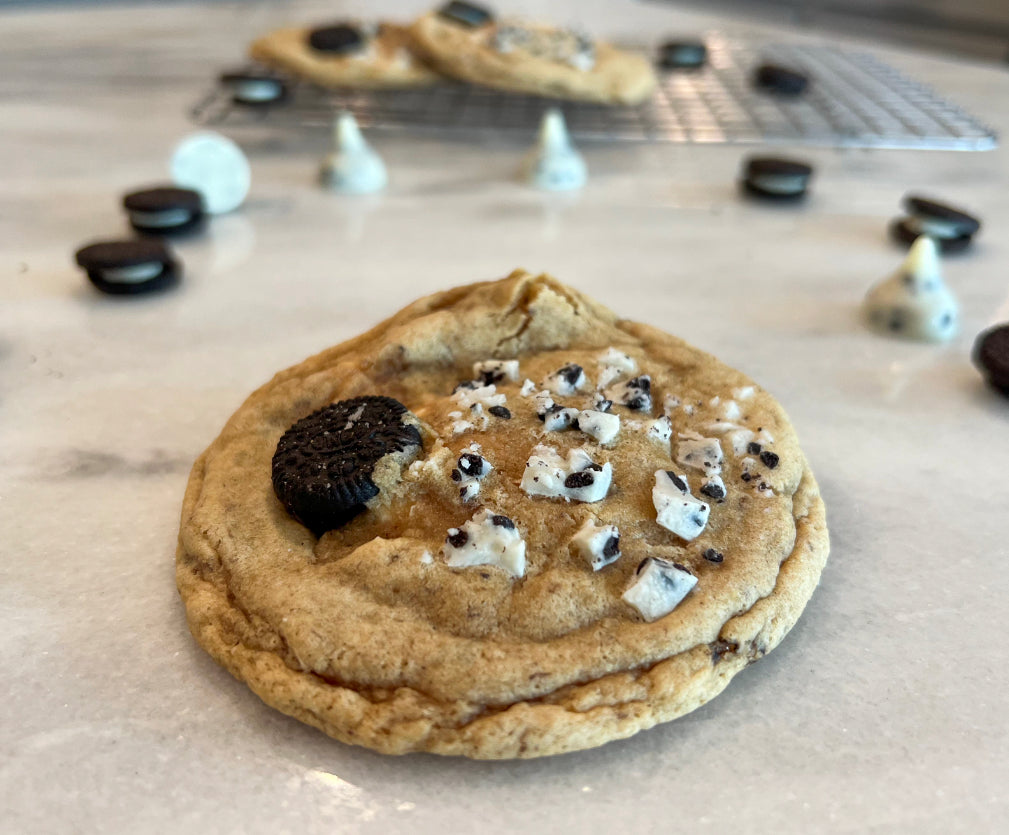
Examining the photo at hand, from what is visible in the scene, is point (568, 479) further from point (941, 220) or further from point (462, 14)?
point (462, 14)

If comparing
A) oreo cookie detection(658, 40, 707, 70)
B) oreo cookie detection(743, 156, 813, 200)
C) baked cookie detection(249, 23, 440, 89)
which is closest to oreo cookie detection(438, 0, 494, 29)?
baked cookie detection(249, 23, 440, 89)

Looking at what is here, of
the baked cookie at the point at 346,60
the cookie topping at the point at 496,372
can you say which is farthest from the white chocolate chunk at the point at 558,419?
the baked cookie at the point at 346,60

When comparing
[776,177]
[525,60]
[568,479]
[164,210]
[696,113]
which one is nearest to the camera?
[568,479]

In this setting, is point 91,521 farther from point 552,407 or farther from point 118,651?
point 552,407

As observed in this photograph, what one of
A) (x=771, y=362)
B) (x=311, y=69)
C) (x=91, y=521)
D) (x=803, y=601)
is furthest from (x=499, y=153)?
(x=803, y=601)

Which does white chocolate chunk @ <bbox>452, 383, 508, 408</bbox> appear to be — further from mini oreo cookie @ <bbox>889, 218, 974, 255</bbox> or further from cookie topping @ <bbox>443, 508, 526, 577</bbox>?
mini oreo cookie @ <bbox>889, 218, 974, 255</bbox>

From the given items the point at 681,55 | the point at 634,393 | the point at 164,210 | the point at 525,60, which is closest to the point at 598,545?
the point at 634,393
